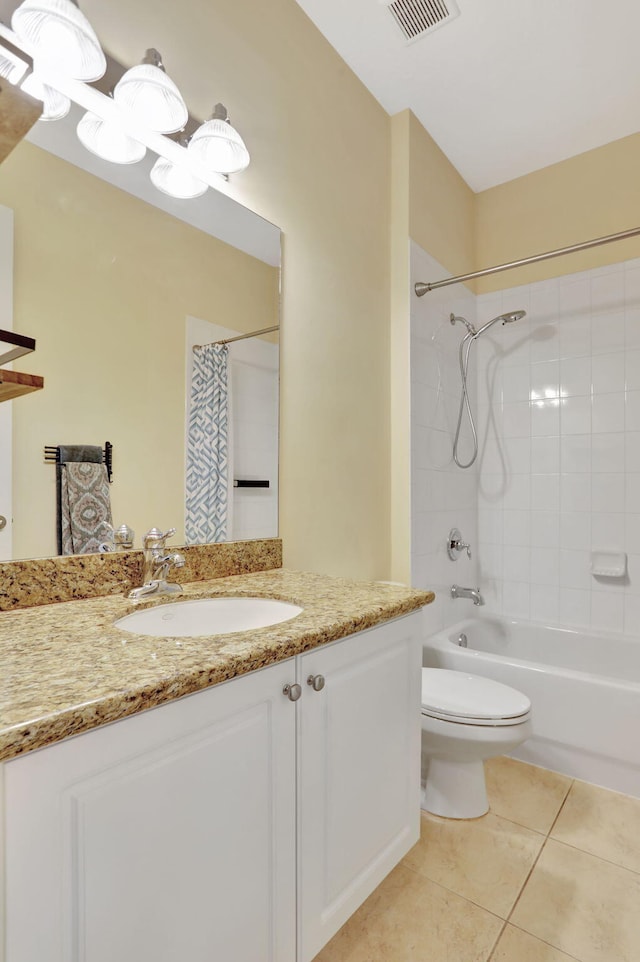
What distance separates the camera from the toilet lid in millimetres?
1587

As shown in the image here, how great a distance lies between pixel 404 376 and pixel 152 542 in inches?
53.5

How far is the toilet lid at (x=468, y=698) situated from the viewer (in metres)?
1.59

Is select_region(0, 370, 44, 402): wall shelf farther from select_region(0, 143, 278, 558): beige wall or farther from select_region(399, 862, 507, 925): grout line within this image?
select_region(399, 862, 507, 925): grout line

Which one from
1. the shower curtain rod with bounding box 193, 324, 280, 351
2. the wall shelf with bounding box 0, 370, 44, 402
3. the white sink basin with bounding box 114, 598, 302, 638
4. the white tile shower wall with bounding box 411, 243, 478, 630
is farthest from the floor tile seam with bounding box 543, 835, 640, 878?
the wall shelf with bounding box 0, 370, 44, 402

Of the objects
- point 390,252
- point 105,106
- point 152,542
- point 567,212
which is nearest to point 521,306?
→ point 567,212

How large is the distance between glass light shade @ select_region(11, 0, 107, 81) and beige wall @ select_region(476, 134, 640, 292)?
2211mm

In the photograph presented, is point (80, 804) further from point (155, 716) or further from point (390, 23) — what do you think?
point (390, 23)

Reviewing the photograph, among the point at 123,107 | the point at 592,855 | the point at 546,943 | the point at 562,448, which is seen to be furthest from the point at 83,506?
the point at 562,448

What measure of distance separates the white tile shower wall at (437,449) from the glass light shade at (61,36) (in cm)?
142

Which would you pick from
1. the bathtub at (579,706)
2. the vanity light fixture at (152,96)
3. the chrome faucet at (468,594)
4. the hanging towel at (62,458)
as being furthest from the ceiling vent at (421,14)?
the bathtub at (579,706)

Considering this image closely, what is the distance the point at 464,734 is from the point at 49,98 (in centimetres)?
195

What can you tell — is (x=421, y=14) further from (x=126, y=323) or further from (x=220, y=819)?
(x=220, y=819)

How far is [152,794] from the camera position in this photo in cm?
70

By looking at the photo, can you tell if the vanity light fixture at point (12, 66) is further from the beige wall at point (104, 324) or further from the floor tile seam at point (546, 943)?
the floor tile seam at point (546, 943)
